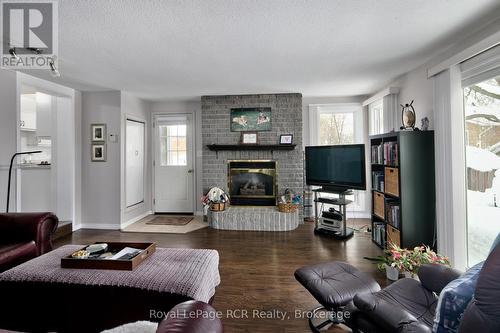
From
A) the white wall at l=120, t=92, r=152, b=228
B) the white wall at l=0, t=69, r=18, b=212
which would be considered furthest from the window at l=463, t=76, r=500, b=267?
the white wall at l=0, t=69, r=18, b=212

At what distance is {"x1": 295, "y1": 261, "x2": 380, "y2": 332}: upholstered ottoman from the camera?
1.50 meters

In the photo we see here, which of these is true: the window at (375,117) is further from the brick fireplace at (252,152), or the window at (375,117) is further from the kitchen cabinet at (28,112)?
the kitchen cabinet at (28,112)

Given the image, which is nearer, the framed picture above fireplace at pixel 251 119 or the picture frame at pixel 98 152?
the picture frame at pixel 98 152

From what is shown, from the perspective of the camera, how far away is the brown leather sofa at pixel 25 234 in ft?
6.79

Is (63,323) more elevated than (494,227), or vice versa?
(494,227)

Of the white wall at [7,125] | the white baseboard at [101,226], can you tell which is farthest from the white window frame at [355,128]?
the white wall at [7,125]

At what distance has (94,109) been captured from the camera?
422 centimetres

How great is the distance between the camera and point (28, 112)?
466 centimetres

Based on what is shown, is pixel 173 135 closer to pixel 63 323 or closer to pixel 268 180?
pixel 268 180

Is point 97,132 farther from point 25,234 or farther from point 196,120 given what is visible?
point 25,234

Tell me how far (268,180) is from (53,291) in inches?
137

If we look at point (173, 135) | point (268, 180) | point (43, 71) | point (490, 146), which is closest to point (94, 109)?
point (43, 71)

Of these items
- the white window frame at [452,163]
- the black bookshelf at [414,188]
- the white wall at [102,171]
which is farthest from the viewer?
the white wall at [102,171]

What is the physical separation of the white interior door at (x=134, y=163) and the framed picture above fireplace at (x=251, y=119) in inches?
72.7
